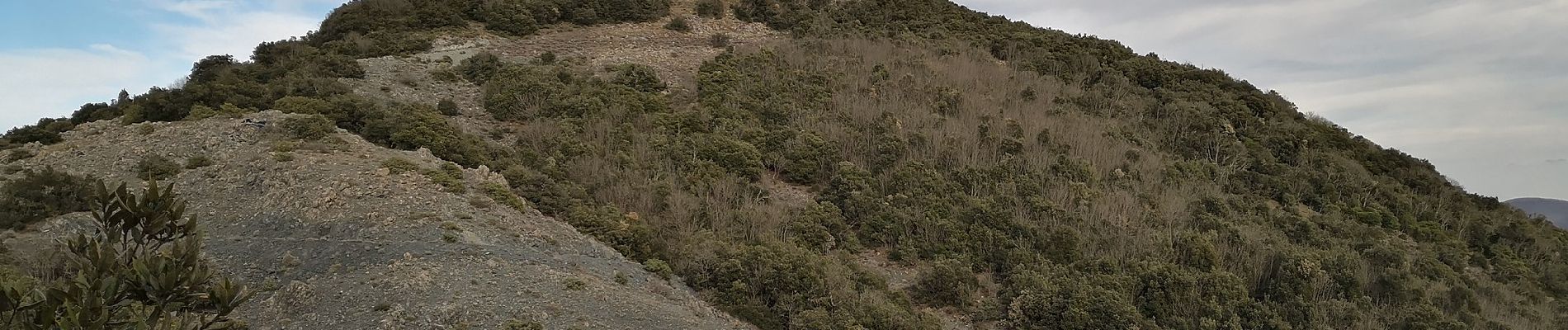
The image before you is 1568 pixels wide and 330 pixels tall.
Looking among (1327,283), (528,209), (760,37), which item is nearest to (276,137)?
(528,209)

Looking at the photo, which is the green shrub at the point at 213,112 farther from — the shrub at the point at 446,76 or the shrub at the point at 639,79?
the shrub at the point at 639,79

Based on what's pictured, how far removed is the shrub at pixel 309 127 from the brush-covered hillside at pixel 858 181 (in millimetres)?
146

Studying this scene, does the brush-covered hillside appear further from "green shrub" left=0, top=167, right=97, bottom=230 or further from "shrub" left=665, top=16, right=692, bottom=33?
"shrub" left=665, top=16, right=692, bottom=33

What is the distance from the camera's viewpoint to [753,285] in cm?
934

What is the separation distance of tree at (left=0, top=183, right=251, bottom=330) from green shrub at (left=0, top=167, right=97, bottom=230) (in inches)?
317

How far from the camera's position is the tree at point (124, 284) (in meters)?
3.04

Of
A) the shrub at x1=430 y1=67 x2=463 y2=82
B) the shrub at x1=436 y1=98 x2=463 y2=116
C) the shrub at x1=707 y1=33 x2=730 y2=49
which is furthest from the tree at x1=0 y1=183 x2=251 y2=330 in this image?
the shrub at x1=707 y1=33 x2=730 y2=49

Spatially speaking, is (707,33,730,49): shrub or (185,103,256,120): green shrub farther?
(707,33,730,49): shrub

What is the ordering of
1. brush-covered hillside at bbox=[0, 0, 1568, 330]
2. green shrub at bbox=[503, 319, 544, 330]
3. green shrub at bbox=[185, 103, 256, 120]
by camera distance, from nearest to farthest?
1. green shrub at bbox=[503, 319, 544, 330]
2. brush-covered hillside at bbox=[0, 0, 1568, 330]
3. green shrub at bbox=[185, 103, 256, 120]

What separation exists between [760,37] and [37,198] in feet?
48.7

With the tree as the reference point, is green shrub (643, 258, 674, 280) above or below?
below

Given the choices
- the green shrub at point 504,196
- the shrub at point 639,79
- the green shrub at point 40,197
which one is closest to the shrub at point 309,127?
the green shrub at point 40,197

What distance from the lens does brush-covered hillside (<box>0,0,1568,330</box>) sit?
31.8 ft

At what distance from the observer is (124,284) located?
3357mm
